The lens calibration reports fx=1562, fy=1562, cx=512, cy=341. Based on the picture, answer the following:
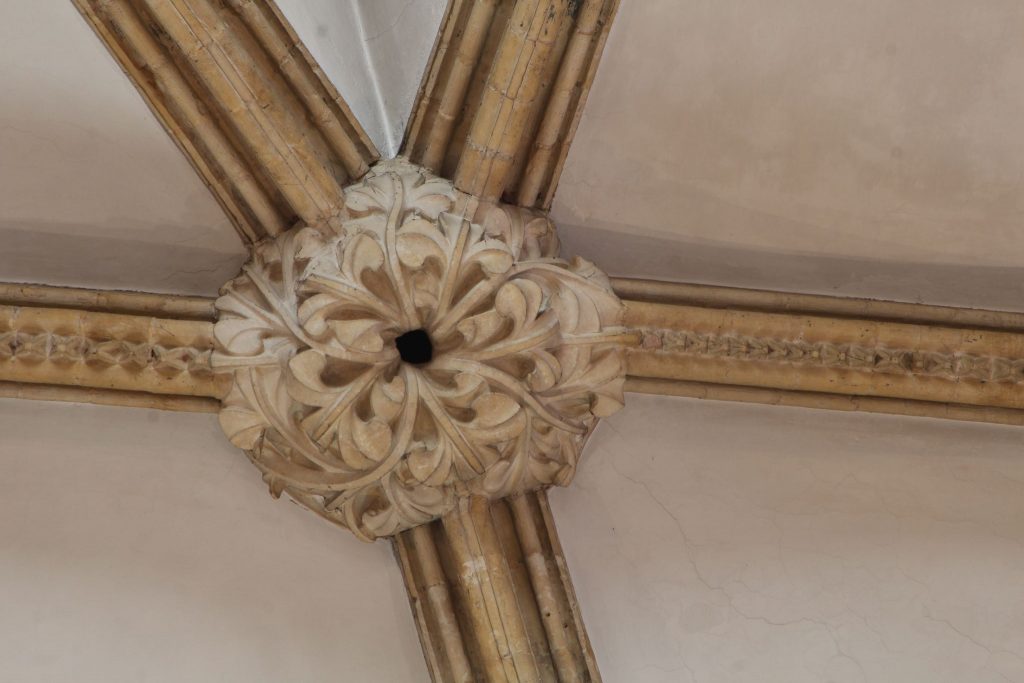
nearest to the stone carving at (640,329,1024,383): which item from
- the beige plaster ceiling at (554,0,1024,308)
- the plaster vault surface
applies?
the plaster vault surface

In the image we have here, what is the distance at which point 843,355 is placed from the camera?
14.6ft

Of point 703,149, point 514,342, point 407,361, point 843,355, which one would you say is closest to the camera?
point 514,342

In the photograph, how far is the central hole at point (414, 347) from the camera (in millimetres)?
4168

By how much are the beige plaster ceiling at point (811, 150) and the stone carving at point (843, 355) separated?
19 cm

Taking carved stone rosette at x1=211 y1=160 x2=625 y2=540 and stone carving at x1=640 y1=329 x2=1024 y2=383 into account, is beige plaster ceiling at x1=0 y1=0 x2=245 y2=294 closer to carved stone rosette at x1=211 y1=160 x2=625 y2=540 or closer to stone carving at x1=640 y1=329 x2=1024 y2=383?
carved stone rosette at x1=211 y1=160 x2=625 y2=540

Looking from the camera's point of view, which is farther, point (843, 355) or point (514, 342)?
point (843, 355)

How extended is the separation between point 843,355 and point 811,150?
1.94ft

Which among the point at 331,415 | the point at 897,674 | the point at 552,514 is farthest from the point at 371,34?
the point at 897,674

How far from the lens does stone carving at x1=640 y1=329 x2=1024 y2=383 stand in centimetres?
441

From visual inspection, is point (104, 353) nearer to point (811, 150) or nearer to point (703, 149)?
point (703, 149)

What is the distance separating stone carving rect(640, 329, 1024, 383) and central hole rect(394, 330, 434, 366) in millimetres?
628

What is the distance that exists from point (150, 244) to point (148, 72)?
515 mm

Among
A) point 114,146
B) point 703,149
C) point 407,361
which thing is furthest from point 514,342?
point 114,146

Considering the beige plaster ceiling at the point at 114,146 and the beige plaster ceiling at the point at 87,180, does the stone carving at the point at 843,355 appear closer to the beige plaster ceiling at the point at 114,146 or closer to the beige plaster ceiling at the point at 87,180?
the beige plaster ceiling at the point at 114,146
